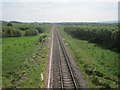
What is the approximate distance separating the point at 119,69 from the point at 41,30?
79.6 m

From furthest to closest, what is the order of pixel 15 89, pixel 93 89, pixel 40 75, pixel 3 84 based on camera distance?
pixel 40 75 < pixel 3 84 < pixel 15 89 < pixel 93 89

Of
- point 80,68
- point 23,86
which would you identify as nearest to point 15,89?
point 23,86

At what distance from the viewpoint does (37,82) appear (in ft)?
43.0

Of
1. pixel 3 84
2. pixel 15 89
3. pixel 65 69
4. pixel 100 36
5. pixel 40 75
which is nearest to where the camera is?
pixel 15 89

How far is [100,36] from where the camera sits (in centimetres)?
4022

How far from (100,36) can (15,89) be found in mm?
32849

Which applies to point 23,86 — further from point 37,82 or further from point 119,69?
point 119,69

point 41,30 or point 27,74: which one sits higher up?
point 41,30

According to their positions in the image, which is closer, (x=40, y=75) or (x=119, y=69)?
(x=40, y=75)

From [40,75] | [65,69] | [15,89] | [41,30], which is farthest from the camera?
[41,30]

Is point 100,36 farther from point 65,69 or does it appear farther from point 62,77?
point 62,77

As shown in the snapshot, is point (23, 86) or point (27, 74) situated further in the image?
point (27, 74)

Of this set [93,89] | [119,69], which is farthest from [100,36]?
[93,89]

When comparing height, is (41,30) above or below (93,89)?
above
